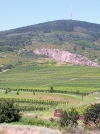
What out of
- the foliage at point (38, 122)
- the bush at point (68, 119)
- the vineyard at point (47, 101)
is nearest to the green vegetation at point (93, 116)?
the bush at point (68, 119)

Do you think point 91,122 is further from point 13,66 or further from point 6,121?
point 13,66

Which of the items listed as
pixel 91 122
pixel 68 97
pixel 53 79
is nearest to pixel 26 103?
pixel 68 97

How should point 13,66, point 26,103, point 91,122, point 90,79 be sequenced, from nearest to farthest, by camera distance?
point 91,122 < point 26,103 < point 90,79 < point 13,66

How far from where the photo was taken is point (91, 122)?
55.7 metres

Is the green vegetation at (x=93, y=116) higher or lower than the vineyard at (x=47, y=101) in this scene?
higher

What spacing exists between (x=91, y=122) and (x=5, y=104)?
51.1 ft

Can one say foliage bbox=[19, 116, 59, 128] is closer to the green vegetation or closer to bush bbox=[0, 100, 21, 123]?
bush bbox=[0, 100, 21, 123]

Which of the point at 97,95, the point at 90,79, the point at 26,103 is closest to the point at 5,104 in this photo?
the point at 26,103

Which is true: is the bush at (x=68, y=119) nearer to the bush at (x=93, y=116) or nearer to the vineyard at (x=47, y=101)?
the bush at (x=93, y=116)

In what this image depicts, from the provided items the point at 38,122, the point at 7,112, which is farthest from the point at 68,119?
the point at 7,112

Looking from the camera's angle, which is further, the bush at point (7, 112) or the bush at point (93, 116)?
the bush at point (7, 112)

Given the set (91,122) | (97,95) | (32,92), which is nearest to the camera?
(91,122)

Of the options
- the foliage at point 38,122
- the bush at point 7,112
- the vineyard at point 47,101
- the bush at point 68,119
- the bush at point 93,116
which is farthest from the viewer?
the vineyard at point 47,101

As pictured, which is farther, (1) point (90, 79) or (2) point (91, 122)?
(1) point (90, 79)
